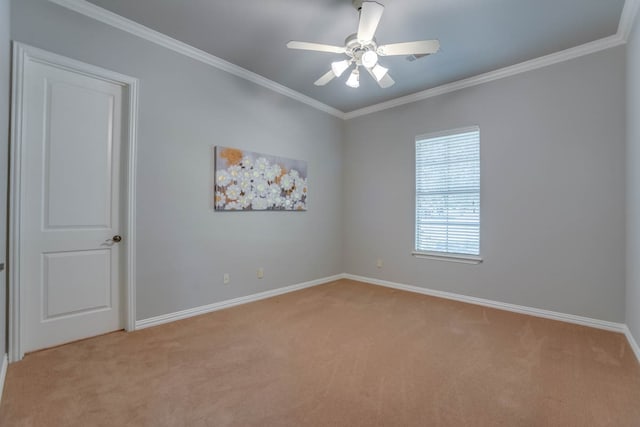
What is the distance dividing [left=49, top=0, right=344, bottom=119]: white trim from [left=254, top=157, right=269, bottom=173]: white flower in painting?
960mm

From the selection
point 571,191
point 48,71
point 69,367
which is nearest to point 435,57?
point 571,191

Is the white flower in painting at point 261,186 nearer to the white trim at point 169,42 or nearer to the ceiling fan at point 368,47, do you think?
the white trim at point 169,42

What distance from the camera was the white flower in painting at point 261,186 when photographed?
3719 mm

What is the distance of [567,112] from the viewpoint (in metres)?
3.09

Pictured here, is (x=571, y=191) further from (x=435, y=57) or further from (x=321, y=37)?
(x=321, y=37)

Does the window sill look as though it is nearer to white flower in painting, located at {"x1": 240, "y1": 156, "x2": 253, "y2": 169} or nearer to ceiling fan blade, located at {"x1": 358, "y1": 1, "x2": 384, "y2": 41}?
white flower in painting, located at {"x1": 240, "y1": 156, "x2": 253, "y2": 169}

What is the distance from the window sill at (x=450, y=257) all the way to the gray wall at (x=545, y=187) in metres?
0.08

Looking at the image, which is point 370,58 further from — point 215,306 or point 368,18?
point 215,306

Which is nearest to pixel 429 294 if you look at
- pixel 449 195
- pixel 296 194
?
pixel 449 195

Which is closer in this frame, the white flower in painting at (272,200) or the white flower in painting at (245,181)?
the white flower in painting at (245,181)

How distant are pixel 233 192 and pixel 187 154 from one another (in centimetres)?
64

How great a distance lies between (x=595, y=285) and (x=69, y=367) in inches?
181

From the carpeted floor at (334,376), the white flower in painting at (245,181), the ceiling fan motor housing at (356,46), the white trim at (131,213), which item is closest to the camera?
the carpeted floor at (334,376)

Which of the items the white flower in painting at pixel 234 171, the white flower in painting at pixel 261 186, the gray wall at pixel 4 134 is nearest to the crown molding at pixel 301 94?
the gray wall at pixel 4 134
